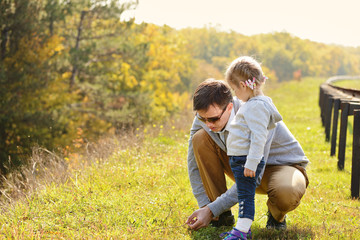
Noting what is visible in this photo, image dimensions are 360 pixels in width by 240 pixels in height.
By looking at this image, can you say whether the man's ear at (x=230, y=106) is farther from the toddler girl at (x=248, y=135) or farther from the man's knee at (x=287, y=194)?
the man's knee at (x=287, y=194)

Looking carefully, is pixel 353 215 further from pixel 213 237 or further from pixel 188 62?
pixel 188 62

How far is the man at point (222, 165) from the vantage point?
2.92 meters

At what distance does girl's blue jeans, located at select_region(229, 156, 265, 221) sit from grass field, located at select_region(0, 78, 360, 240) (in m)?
0.46

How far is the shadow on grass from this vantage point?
119 inches

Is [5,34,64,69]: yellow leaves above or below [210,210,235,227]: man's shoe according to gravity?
above

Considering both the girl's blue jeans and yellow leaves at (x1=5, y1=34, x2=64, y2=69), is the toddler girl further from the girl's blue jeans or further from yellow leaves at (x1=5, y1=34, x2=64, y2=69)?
yellow leaves at (x1=5, y1=34, x2=64, y2=69)

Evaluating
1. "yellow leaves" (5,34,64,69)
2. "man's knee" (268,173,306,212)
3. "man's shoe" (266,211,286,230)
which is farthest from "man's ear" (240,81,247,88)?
"yellow leaves" (5,34,64,69)

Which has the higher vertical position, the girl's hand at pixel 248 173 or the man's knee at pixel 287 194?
the girl's hand at pixel 248 173

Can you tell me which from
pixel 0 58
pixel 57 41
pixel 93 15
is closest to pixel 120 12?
pixel 93 15

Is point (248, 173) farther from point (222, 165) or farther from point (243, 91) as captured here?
point (222, 165)

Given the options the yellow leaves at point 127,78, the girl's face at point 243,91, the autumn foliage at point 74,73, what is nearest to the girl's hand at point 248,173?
the girl's face at point 243,91

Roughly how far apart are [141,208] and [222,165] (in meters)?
0.91

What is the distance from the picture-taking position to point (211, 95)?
9.84ft

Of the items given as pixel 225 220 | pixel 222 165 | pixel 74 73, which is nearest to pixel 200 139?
pixel 222 165
